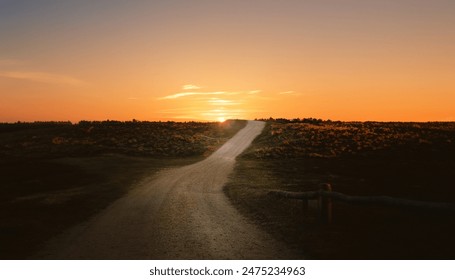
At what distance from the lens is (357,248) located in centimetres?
1046

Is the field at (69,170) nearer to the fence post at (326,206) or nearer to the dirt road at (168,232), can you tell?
the dirt road at (168,232)

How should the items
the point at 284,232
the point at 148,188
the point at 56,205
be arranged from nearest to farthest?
the point at 284,232 < the point at 56,205 < the point at 148,188

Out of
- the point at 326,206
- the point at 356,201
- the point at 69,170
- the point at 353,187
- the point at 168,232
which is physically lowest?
the point at 353,187

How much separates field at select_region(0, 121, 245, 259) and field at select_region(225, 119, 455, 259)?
24.0ft

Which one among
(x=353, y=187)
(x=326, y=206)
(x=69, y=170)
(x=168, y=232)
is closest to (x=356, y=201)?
(x=326, y=206)

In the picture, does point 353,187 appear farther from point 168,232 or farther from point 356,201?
point 168,232

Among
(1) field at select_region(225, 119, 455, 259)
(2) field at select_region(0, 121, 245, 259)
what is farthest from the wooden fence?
(2) field at select_region(0, 121, 245, 259)

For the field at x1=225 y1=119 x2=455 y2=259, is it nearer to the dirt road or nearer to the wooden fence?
the wooden fence

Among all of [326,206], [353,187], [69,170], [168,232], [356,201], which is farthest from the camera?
[69,170]

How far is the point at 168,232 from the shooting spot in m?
12.5

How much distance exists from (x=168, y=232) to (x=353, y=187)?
14.3m
